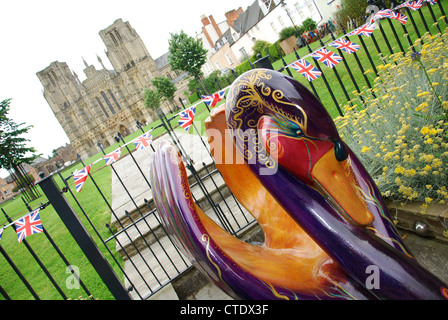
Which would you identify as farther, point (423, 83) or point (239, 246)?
point (423, 83)

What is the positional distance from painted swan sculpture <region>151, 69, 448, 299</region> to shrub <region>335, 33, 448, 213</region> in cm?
101

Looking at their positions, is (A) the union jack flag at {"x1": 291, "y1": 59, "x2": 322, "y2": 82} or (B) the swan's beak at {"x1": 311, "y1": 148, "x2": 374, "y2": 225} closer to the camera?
(B) the swan's beak at {"x1": 311, "y1": 148, "x2": 374, "y2": 225}

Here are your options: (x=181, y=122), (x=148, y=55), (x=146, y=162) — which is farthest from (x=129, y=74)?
(x=181, y=122)

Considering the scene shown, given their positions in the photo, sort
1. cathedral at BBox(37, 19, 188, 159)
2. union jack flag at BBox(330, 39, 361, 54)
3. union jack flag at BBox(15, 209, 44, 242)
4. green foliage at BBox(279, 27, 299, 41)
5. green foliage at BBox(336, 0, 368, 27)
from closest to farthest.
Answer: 1. union jack flag at BBox(15, 209, 44, 242)
2. union jack flag at BBox(330, 39, 361, 54)
3. green foliage at BBox(336, 0, 368, 27)
4. green foliage at BBox(279, 27, 299, 41)
5. cathedral at BBox(37, 19, 188, 159)

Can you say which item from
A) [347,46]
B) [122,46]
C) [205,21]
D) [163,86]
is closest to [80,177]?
[347,46]

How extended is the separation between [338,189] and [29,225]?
114 inches

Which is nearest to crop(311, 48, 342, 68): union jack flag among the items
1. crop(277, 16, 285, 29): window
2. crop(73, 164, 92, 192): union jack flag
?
crop(73, 164, 92, 192): union jack flag

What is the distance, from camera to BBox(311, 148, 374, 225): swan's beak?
1.05 meters

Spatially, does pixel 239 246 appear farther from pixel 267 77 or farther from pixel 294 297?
pixel 267 77

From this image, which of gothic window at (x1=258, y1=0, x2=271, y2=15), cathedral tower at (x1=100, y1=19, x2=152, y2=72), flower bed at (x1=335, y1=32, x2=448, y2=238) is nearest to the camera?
flower bed at (x1=335, y1=32, x2=448, y2=238)

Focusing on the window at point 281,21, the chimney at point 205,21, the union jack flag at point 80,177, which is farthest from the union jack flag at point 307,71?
the chimney at point 205,21

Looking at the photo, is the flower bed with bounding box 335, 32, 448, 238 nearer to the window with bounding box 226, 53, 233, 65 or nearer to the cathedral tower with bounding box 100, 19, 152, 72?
the window with bounding box 226, 53, 233, 65
